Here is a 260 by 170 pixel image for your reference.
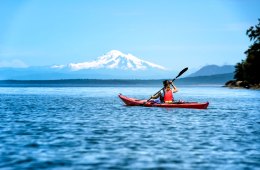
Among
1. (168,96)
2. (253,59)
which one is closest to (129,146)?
(168,96)

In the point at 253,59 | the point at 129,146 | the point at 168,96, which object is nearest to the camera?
the point at 129,146

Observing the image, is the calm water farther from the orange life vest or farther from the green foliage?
the green foliage

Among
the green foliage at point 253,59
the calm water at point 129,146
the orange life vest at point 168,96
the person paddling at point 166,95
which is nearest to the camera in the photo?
the calm water at point 129,146

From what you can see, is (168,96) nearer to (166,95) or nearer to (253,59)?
(166,95)

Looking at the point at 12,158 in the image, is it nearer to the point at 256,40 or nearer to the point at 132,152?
the point at 132,152

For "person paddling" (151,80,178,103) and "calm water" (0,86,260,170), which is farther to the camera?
"person paddling" (151,80,178,103)

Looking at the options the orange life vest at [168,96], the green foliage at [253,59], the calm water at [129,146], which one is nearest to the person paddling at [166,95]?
the orange life vest at [168,96]

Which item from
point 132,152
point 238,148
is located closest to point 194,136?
point 238,148

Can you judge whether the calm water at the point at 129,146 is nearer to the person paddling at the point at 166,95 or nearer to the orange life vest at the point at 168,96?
the person paddling at the point at 166,95

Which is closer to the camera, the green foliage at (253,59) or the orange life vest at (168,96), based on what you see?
the orange life vest at (168,96)

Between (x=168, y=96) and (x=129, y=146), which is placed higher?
(x=168, y=96)

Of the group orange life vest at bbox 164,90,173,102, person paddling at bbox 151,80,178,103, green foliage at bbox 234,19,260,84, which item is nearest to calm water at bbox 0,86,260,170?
person paddling at bbox 151,80,178,103

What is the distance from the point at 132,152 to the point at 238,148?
4.82 meters

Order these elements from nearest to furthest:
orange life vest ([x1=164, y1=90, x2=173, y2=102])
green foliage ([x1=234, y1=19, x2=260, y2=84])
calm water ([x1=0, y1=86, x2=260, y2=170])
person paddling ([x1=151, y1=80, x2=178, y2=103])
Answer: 1. calm water ([x1=0, y1=86, x2=260, y2=170])
2. person paddling ([x1=151, y1=80, x2=178, y2=103])
3. orange life vest ([x1=164, y1=90, x2=173, y2=102])
4. green foliage ([x1=234, y1=19, x2=260, y2=84])
